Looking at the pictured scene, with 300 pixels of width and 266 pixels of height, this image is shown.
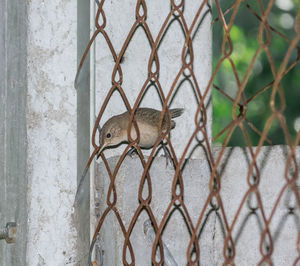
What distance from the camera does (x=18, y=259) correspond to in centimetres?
179

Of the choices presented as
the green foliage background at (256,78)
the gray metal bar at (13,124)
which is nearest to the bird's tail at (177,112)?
the gray metal bar at (13,124)

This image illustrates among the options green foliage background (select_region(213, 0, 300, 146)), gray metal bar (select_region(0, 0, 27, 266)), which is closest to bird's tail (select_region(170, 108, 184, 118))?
gray metal bar (select_region(0, 0, 27, 266))

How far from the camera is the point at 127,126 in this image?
2.02m

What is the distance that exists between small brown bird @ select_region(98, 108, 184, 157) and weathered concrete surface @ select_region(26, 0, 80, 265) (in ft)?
0.51

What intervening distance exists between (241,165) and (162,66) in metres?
0.52

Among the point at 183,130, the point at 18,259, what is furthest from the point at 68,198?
the point at 183,130

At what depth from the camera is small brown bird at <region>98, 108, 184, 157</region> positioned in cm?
198

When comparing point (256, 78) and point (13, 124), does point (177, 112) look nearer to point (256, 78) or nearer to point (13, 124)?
point (13, 124)

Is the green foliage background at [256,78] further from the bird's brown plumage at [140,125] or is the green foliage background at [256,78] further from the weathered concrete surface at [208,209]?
the weathered concrete surface at [208,209]

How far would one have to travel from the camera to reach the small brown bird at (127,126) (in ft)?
6.51

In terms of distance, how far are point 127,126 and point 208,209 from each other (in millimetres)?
479

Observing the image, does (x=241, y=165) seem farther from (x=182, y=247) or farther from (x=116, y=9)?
(x=116, y=9)

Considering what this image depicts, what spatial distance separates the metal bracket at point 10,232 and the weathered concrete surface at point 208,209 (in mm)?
296

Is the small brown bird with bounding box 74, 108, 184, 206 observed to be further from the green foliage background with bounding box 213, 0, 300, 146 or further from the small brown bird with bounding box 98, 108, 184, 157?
the green foliage background with bounding box 213, 0, 300, 146
